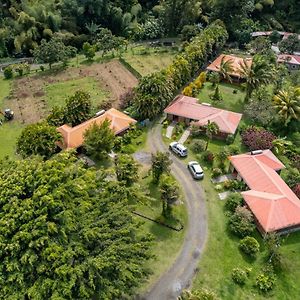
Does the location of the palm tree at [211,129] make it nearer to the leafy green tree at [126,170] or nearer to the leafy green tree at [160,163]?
the leafy green tree at [160,163]

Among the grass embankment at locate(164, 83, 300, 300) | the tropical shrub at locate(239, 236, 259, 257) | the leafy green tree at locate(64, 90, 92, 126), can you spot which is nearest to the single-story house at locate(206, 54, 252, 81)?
the leafy green tree at locate(64, 90, 92, 126)

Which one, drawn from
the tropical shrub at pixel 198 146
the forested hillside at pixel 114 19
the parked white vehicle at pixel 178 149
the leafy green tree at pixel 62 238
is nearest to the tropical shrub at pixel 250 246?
the leafy green tree at pixel 62 238

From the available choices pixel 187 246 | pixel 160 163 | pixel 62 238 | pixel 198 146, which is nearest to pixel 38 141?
pixel 160 163

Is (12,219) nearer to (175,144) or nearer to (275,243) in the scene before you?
(275,243)

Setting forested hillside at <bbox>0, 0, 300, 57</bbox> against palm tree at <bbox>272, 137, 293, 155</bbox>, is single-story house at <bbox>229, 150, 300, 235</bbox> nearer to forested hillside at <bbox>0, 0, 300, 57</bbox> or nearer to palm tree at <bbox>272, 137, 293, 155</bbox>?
palm tree at <bbox>272, 137, 293, 155</bbox>

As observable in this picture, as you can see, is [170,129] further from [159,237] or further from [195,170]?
[159,237]

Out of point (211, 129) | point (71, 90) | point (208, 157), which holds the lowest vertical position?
point (71, 90)
